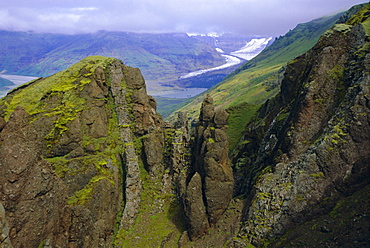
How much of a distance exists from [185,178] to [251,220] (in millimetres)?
16803

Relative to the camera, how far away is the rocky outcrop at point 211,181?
129ft

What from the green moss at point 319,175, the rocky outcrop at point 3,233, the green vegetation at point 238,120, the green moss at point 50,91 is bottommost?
the green vegetation at point 238,120

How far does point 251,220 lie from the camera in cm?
3531

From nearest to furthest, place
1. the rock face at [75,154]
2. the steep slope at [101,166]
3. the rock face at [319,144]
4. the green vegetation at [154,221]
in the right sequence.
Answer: the rock face at [75,154], the steep slope at [101,166], the rock face at [319,144], the green vegetation at [154,221]

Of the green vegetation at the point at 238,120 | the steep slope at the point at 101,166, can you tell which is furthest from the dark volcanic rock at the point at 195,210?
the green vegetation at the point at 238,120

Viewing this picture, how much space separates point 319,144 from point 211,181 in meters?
17.9

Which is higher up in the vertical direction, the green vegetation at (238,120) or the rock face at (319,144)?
the rock face at (319,144)

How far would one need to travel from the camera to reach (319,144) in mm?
34656

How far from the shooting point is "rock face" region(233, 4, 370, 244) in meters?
31.9

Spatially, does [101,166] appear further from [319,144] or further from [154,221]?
[319,144]

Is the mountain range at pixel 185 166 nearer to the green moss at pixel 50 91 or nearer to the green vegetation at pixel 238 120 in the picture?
the green moss at pixel 50 91

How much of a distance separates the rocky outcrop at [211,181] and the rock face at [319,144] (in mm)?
5261

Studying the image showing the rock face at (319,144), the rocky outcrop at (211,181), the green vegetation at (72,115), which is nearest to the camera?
the rock face at (319,144)

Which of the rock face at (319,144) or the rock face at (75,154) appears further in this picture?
the rock face at (319,144)
